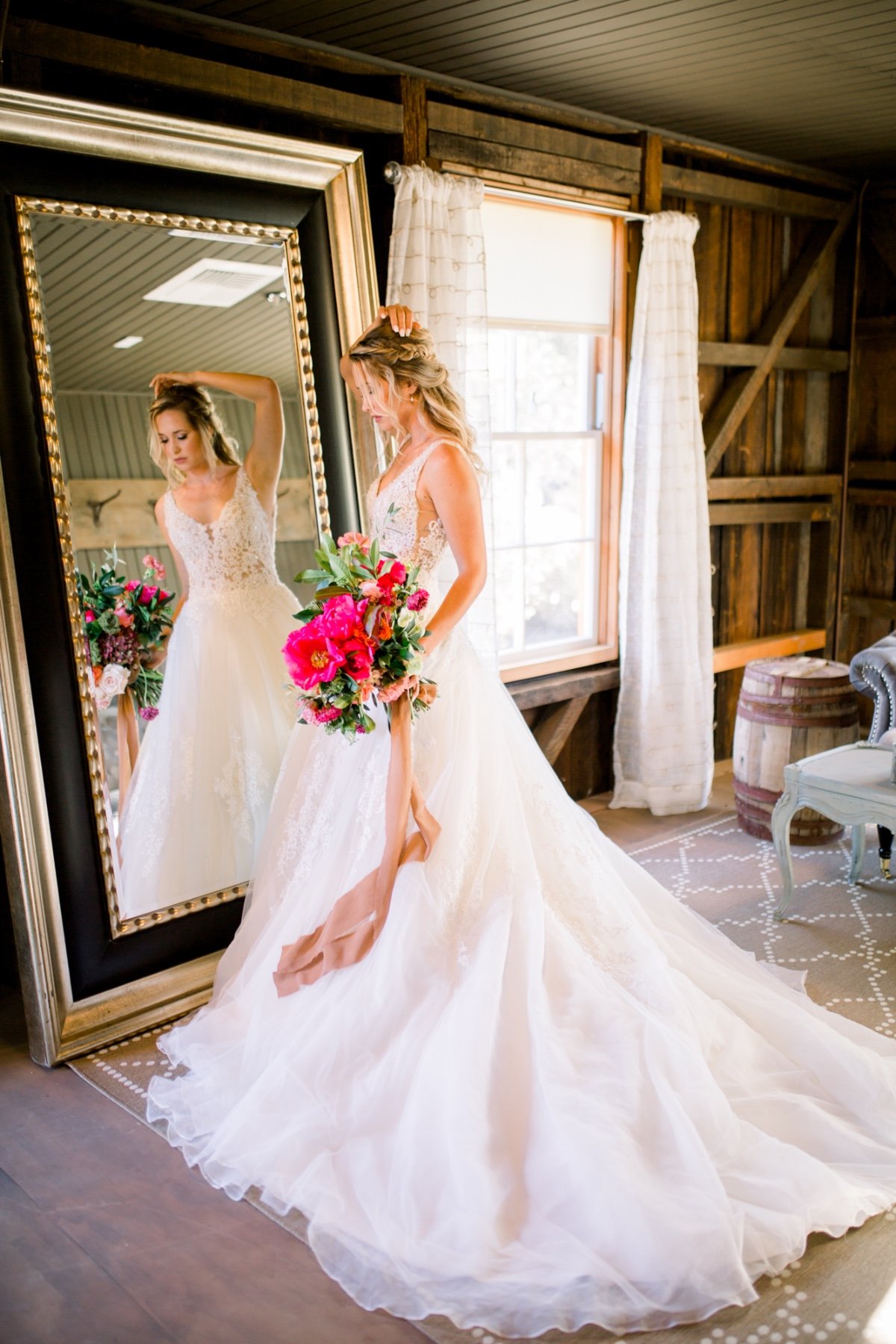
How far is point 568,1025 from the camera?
254 centimetres

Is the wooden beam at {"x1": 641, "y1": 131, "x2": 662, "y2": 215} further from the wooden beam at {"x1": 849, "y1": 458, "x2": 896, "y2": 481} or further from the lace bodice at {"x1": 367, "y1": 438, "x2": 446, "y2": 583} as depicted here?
the lace bodice at {"x1": 367, "y1": 438, "x2": 446, "y2": 583}

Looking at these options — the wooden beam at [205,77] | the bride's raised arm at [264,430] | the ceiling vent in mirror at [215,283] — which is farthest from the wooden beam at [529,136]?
the bride's raised arm at [264,430]

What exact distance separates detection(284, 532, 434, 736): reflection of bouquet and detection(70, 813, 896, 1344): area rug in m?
1.18

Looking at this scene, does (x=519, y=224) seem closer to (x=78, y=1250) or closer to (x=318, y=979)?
(x=318, y=979)

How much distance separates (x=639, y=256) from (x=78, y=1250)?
4.44m

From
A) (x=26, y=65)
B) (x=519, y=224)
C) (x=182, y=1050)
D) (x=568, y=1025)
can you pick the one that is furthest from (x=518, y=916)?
(x=519, y=224)

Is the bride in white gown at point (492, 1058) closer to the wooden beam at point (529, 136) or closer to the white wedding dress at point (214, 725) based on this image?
the white wedding dress at point (214, 725)

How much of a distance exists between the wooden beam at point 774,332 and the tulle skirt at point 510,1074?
3.11 meters

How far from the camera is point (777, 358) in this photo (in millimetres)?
6004

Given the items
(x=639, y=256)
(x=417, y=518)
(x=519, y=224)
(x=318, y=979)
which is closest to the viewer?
(x=318, y=979)

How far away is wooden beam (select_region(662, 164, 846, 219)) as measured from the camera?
5141 mm

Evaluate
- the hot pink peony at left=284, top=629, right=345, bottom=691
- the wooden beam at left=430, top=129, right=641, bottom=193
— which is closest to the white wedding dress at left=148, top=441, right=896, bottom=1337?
the hot pink peony at left=284, top=629, right=345, bottom=691

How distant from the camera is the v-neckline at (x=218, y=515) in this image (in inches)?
Answer: 134

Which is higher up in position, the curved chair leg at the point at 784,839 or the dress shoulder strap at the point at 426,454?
the dress shoulder strap at the point at 426,454
